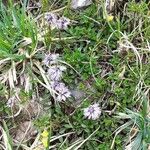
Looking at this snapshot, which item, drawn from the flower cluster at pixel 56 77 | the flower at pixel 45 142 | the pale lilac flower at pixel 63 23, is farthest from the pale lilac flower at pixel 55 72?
the flower at pixel 45 142

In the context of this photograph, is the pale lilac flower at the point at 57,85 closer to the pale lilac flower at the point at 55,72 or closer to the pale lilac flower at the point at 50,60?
the pale lilac flower at the point at 55,72

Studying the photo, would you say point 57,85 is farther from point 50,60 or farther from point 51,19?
point 51,19

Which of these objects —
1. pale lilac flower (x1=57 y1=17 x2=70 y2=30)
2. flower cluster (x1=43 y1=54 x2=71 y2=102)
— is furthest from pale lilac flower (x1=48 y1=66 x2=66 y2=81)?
pale lilac flower (x1=57 y1=17 x2=70 y2=30)

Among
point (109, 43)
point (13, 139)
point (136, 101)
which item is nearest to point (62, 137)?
point (13, 139)

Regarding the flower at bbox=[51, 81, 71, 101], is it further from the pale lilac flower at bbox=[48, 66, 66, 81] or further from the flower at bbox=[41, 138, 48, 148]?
the flower at bbox=[41, 138, 48, 148]

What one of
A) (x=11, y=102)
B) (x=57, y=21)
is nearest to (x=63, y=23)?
(x=57, y=21)
